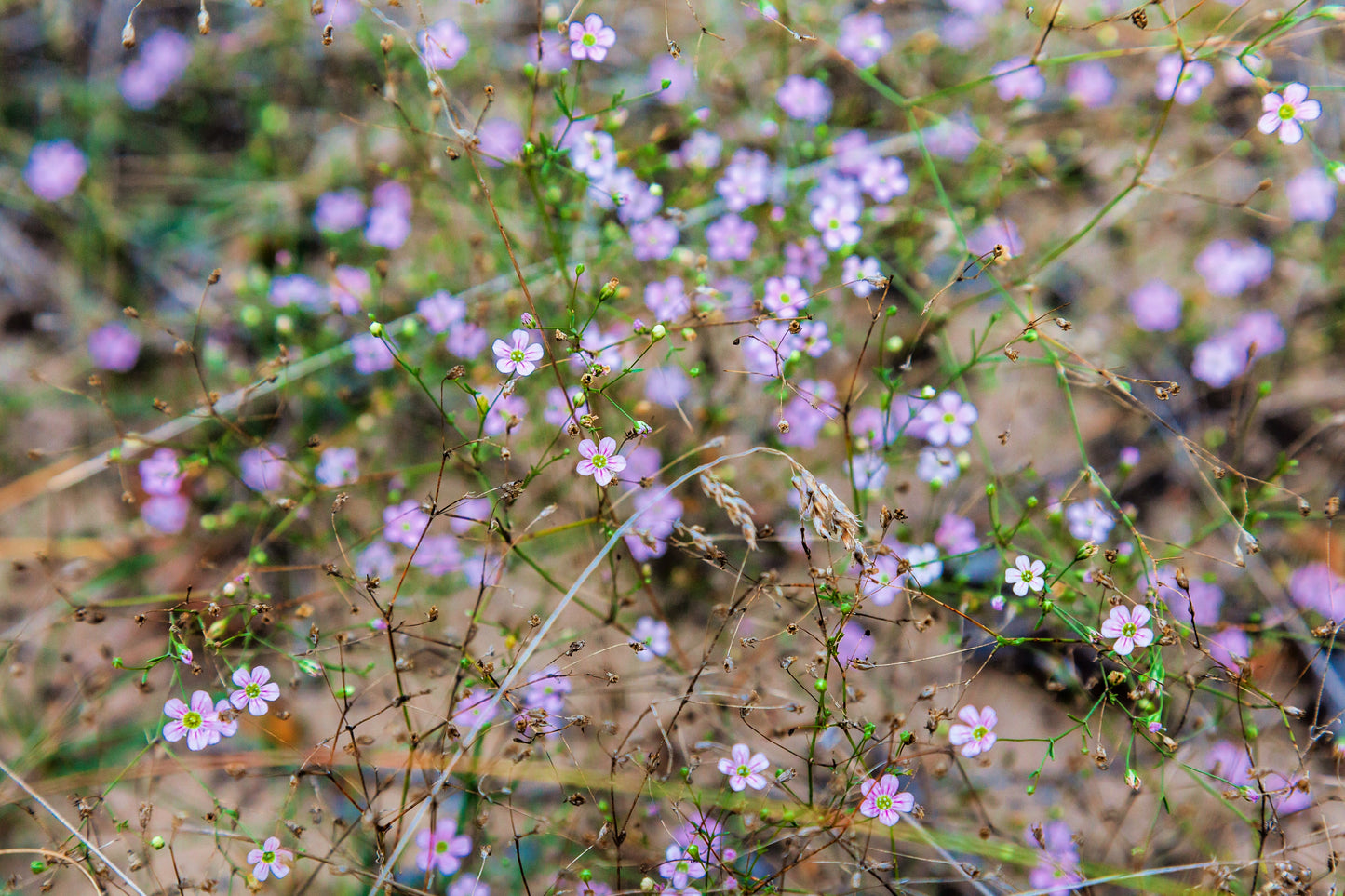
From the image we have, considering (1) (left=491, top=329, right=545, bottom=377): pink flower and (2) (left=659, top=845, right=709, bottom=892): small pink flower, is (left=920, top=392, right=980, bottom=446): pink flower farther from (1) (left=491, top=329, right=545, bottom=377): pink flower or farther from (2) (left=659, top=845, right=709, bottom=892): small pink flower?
(2) (left=659, top=845, right=709, bottom=892): small pink flower

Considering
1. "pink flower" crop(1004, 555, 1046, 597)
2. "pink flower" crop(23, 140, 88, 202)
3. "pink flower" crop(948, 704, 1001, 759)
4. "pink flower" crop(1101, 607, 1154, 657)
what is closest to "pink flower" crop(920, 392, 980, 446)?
"pink flower" crop(1004, 555, 1046, 597)

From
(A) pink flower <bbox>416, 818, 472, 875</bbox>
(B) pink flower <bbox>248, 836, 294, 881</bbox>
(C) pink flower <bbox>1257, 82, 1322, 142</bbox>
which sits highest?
(C) pink flower <bbox>1257, 82, 1322, 142</bbox>

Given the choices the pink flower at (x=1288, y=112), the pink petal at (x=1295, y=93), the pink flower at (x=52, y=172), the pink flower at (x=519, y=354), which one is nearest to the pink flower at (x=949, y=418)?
the pink flower at (x=1288, y=112)

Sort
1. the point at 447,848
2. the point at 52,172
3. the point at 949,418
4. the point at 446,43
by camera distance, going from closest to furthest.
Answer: the point at 447,848 → the point at 949,418 → the point at 446,43 → the point at 52,172

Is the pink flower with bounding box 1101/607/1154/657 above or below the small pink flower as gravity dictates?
above

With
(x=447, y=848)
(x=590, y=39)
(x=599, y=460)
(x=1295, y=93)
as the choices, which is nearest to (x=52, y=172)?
(x=590, y=39)

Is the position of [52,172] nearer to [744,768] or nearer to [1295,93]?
[744,768]
